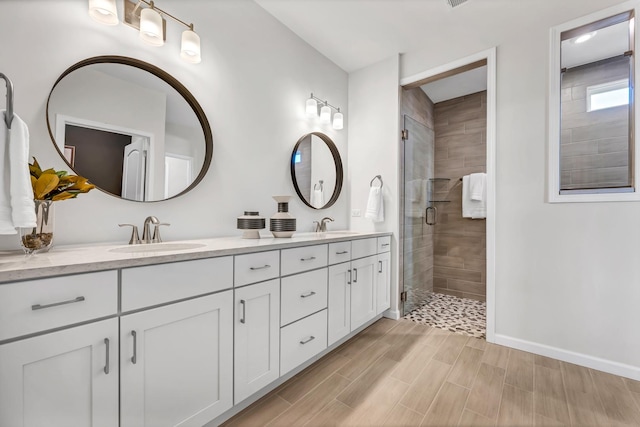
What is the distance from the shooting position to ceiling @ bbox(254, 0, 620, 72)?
2076 millimetres

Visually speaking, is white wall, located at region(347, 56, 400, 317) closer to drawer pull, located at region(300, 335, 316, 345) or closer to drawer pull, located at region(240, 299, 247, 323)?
drawer pull, located at region(300, 335, 316, 345)

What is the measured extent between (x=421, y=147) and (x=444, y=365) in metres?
2.38

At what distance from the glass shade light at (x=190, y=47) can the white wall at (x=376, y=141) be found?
182 centimetres

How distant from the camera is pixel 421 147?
3352mm

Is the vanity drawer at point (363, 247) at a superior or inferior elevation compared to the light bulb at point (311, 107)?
inferior

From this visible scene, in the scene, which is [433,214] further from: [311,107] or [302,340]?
[302,340]

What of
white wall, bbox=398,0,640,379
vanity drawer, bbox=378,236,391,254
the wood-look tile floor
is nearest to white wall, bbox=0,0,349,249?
vanity drawer, bbox=378,236,391,254

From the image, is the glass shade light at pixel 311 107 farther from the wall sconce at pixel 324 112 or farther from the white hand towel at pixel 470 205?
the white hand towel at pixel 470 205

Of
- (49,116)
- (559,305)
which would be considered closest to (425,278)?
(559,305)

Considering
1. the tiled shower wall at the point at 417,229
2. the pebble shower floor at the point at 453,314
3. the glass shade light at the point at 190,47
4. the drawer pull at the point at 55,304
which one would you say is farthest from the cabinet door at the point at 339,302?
the glass shade light at the point at 190,47

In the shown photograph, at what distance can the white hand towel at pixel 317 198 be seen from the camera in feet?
8.84

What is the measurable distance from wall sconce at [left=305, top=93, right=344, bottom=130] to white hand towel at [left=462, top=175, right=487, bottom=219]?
1788 mm

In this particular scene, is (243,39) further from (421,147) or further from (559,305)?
(559,305)

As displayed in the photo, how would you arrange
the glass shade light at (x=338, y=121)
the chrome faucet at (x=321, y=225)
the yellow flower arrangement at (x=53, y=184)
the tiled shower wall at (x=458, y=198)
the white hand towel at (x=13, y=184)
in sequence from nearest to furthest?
the white hand towel at (x=13, y=184) → the yellow flower arrangement at (x=53, y=184) → the chrome faucet at (x=321, y=225) → the glass shade light at (x=338, y=121) → the tiled shower wall at (x=458, y=198)
